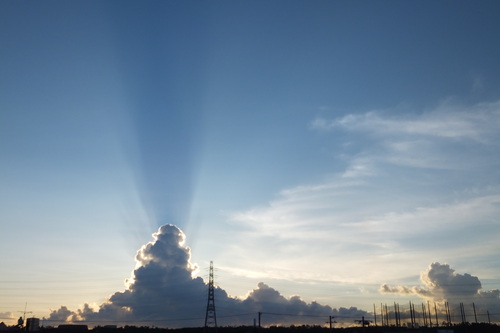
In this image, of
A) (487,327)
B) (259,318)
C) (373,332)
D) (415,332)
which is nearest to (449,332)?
(415,332)

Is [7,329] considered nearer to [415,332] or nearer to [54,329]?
[54,329]

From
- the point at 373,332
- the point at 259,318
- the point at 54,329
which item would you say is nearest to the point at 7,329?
the point at 54,329

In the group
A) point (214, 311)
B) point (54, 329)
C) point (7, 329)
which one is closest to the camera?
point (214, 311)

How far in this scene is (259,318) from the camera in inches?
5728

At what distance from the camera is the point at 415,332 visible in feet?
533

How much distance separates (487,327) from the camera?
Result: 199625 mm

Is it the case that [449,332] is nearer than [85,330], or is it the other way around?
[449,332]

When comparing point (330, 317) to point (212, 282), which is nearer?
point (212, 282)

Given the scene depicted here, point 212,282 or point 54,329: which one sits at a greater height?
point 212,282

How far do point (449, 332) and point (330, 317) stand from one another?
43.9 metres

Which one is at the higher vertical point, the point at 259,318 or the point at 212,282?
the point at 212,282

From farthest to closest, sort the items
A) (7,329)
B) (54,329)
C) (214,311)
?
(54,329) → (7,329) → (214,311)

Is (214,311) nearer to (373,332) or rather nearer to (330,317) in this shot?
(330,317)

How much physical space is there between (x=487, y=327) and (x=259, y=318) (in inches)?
4847
